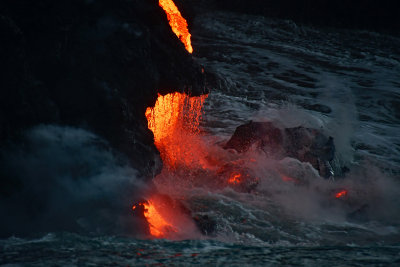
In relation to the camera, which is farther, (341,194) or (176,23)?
(176,23)

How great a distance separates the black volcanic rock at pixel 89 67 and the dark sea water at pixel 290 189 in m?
0.94

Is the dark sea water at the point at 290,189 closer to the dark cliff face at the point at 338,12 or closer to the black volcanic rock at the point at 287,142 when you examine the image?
the black volcanic rock at the point at 287,142

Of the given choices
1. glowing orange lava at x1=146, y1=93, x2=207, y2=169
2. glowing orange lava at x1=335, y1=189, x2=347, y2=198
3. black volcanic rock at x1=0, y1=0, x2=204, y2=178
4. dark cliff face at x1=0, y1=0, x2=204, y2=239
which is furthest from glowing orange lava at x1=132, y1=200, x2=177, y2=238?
glowing orange lava at x1=335, y1=189, x2=347, y2=198

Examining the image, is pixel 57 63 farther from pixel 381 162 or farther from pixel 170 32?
pixel 381 162

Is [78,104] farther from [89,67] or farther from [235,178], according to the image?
[235,178]

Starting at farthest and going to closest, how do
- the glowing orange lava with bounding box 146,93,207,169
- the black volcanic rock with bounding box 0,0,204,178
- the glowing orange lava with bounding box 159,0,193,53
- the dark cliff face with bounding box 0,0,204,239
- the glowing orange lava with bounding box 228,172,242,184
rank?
the glowing orange lava with bounding box 159,0,193,53 → the glowing orange lava with bounding box 146,93,207,169 → the glowing orange lava with bounding box 228,172,242,184 → the black volcanic rock with bounding box 0,0,204,178 → the dark cliff face with bounding box 0,0,204,239

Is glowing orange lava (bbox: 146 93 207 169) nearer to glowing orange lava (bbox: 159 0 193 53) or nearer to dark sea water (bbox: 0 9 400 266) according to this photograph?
dark sea water (bbox: 0 9 400 266)

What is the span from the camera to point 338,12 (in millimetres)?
21438

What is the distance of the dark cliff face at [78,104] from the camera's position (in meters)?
4.42

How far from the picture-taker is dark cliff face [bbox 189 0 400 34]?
2109 centimetres

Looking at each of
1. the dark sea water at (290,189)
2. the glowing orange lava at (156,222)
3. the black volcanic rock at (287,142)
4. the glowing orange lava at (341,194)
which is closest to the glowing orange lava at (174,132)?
the dark sea water at (290,189)

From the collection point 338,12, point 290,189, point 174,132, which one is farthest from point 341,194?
point 338,12

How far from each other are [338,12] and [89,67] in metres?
18.2

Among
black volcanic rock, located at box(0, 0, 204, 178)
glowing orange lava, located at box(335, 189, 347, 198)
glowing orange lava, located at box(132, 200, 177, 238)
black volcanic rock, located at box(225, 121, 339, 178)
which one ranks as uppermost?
black volcanic rock, located at box(0, 0, 204, 178)
